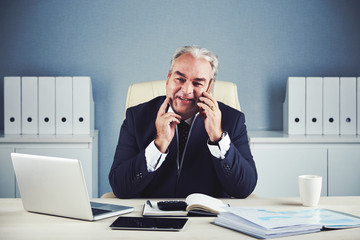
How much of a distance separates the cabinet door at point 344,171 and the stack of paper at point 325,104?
192mm

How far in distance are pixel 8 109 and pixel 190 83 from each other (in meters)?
1.64

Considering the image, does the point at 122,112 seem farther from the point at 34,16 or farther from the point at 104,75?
the point at 34,16

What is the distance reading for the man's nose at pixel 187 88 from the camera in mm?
1678

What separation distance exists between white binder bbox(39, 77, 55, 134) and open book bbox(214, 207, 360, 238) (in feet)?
6.49

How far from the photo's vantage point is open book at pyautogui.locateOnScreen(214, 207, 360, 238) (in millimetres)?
992

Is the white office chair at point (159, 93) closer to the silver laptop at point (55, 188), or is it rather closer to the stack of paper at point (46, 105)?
the stack of paper at point (46, 105)

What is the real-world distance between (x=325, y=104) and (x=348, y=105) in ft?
0.50

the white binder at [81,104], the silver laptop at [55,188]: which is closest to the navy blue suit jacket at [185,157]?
the silver laptop at [55,188]

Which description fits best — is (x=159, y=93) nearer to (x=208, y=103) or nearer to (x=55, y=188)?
(x=208, y=103)

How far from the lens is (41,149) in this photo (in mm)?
2686

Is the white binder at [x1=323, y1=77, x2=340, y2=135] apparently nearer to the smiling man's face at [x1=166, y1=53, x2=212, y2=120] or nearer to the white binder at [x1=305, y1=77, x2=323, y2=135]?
the white binder at [x1=305, y1=77, x2=323, y2=135]

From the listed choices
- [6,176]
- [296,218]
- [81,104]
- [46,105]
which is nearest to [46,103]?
[46,105]

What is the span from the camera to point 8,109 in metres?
2.85

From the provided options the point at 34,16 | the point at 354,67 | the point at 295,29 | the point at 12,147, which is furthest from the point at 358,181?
the point at 34,16
